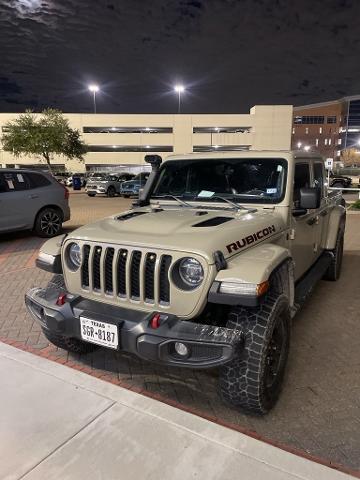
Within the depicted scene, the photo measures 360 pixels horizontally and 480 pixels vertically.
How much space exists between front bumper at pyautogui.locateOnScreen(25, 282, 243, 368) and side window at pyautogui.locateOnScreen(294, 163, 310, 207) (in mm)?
1974

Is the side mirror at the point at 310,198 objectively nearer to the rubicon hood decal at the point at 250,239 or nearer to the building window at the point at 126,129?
the rubicon hood decal at the point at 250,239

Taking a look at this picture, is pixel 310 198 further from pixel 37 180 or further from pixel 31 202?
pixel 37 180

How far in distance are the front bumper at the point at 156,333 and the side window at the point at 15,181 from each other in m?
6.49

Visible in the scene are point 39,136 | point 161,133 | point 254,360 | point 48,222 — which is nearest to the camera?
point 254,360

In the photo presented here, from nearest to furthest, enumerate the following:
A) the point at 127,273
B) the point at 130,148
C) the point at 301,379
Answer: the point at 127,273, the point at 301,379, the point at 130,148

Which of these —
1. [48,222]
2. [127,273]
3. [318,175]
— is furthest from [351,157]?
[127,273]

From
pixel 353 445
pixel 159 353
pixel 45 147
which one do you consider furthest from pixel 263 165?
pixel 45 147

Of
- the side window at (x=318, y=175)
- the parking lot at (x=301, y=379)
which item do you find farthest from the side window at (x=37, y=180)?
the side window at (x=318, y=175)

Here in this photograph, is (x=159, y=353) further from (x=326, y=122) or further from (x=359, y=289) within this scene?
(x=326, y=122)

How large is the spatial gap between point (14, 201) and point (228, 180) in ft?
20.3

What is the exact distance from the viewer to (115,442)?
2393 millimetres

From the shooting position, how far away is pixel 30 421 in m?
2.61

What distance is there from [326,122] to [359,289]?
352 feet

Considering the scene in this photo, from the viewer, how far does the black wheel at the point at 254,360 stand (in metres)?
2.50
